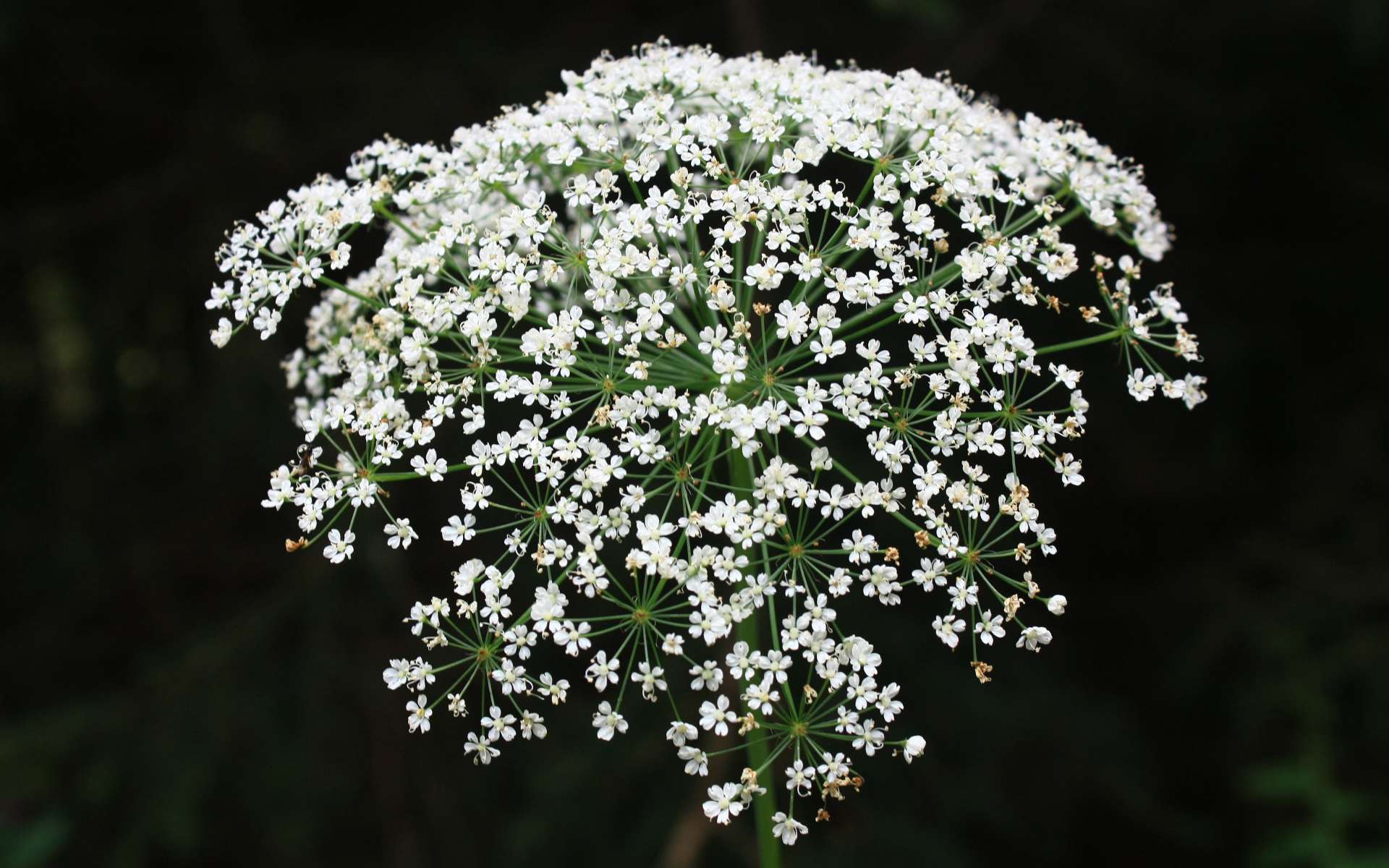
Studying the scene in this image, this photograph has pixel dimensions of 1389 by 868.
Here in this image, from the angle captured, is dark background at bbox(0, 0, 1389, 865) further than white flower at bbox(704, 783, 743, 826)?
Yes

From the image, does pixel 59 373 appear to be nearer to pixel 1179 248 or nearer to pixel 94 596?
pixel 94 596

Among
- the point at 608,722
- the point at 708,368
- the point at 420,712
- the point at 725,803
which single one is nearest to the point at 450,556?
the point at 708,368

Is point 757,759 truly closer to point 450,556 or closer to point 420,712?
point 420,712

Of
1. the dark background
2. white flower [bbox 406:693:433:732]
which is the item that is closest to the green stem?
white flower [bbox 406:693:433:732]

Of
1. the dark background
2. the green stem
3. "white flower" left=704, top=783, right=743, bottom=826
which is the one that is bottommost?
"white flower" left=704, top=783, right=743, bottom=826

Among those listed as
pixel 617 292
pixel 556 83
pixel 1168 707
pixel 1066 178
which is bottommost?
pixel 617 292

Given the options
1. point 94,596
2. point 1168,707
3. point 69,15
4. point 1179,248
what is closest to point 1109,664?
point 1168,707

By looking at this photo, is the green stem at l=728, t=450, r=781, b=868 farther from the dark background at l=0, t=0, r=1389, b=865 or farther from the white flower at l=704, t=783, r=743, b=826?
the dark background at l=0, t=0, r=1389, b=865
